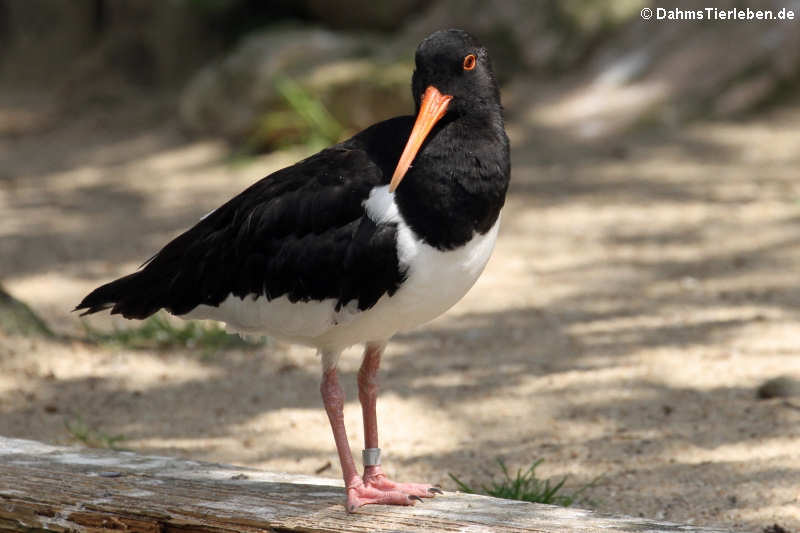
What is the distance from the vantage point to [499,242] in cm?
786

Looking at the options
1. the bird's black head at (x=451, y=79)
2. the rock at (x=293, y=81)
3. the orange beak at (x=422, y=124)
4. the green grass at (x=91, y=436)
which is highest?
the rock at (x=293, y=81)

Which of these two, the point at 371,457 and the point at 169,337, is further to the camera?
the point at 169,337

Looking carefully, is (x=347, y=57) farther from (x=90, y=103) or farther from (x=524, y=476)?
(x=524, y=476)

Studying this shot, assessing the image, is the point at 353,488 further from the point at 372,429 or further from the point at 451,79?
the point at 451,79

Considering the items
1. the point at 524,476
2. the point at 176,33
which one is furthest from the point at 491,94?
the point at 176,33

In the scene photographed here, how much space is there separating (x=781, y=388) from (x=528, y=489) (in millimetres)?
1489

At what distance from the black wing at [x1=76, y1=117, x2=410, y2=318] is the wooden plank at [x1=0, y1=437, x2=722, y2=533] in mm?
638

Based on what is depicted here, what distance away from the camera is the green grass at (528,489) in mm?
4336

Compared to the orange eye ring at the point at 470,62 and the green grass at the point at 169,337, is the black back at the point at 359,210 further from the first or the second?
the green grass at the point at 169,337

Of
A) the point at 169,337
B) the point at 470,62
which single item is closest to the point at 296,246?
the point at 470,62

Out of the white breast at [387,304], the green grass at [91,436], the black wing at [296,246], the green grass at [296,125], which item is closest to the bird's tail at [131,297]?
the black wing at [296,246]

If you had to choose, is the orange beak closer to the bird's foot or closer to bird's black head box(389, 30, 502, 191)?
bird's black head box(389, 30, 502, 191)

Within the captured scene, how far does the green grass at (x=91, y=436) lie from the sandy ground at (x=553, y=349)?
0.08 meters

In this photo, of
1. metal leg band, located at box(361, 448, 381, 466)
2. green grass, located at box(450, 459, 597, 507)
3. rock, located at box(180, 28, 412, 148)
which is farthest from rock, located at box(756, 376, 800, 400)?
rock, located at box(180, 28, 412, 148)
